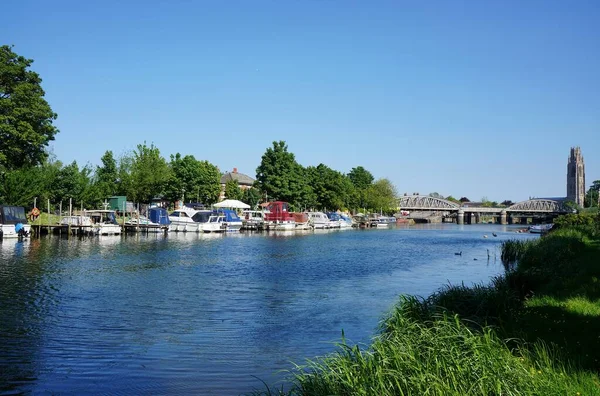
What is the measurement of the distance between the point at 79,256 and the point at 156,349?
82.4 ft

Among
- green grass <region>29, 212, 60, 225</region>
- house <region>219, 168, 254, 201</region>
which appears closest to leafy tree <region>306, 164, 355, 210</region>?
house <region>219, 168, 254, 201</region>

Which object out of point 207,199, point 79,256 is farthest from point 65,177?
point 79,256

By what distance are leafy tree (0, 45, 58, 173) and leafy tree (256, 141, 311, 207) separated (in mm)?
50530

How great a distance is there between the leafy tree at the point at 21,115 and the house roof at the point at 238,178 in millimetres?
103303

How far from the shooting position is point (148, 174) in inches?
3526

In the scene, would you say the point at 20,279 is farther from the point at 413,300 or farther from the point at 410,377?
the point at 410,377

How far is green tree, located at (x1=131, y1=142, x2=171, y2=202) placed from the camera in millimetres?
89500

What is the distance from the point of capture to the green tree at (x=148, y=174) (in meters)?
89.5

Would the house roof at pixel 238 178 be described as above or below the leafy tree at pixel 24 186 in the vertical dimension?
above

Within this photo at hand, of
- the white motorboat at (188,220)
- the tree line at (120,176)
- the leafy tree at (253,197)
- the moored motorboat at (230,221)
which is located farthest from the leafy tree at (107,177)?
the leafy tree at (253,197)

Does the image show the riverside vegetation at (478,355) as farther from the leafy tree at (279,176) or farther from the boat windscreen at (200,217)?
the leafy tree at (279,176)

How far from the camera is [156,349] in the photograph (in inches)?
557

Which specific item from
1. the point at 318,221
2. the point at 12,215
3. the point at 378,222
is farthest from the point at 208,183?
the point at 378,222

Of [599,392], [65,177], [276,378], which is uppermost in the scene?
[65,177]
